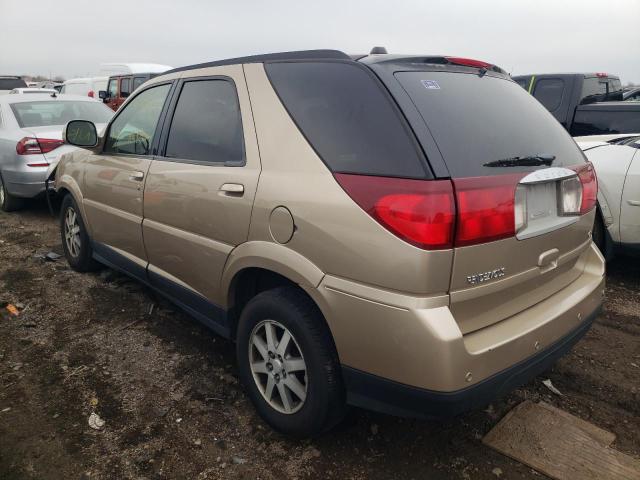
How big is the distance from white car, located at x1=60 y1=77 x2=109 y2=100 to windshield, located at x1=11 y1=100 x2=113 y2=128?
910cm

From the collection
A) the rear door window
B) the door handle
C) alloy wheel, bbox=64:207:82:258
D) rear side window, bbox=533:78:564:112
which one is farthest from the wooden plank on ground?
rear side window, bbox=533:78:564:112

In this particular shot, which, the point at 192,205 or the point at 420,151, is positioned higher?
the point at 420,151

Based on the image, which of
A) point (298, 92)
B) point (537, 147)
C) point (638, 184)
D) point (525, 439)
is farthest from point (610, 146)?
point (298, 92)

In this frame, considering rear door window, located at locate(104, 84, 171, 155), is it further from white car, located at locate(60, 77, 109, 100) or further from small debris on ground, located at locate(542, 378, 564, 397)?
white car, located at locate(60, 77, 109, 100)

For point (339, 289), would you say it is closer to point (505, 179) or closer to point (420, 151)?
point (420, 151)

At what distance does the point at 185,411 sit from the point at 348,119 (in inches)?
69.0

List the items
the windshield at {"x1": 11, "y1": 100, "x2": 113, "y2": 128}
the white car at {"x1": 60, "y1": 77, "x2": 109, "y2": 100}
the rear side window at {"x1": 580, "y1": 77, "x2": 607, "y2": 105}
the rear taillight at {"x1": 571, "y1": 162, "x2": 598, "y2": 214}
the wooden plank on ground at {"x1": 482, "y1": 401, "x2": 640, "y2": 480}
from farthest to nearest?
the white car at {"x1": 60, "y1": 77, "x2": 109, "y2": 100} → the rear side window at {"x1": 580, "y1": 77, "x2": 607, "y2": 105} → the windshield at {"x1": 11, "y1": 100, "x2": 113, "y2": 128} → the rear taillight at {"x1": 571, "y1": 162, "x2": 598, "y2": 214} → the wooden plank on ground at {"x1": 482, "y1": 401, "x2": 640, "y2": 480}

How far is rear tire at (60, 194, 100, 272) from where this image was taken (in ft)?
14.2

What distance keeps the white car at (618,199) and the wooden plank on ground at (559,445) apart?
227 cm

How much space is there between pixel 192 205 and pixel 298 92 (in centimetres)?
90

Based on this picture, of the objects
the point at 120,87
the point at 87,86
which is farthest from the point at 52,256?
the point at 87,86

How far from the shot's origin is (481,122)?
210cm

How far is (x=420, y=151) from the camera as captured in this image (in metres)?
1.83

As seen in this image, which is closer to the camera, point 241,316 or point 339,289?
point 339,289
